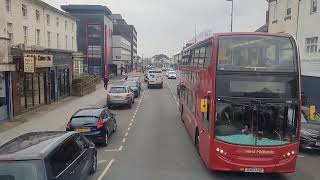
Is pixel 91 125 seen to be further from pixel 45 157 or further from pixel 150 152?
pixel 45 157

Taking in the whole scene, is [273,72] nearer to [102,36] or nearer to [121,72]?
[102,36]

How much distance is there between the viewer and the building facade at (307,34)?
25.7m

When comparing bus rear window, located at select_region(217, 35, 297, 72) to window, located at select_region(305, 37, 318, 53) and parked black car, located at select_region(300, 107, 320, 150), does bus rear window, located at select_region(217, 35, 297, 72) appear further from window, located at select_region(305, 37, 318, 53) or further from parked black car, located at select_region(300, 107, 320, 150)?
window, located at select_region(305, 37, 318, 53)

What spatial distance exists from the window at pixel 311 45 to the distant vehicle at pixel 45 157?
20499 mm

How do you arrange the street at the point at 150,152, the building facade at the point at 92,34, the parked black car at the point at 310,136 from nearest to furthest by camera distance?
the street at the point at 150,152, the parked black car at the point at 310,136, the building facade at the point at 92,34

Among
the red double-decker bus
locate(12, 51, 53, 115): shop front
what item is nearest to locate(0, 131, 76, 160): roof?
the red double-decker bus

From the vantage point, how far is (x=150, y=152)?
14344 mm

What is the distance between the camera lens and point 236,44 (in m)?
10.9

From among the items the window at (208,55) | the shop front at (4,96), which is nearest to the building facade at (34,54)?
the shop front at (4,96)

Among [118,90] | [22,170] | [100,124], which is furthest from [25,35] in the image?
[22,170]

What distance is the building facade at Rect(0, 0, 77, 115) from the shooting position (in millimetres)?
21859

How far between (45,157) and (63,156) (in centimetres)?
96

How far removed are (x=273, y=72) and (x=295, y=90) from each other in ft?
2.52

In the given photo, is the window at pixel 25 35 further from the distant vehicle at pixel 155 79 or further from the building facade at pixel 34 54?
the distant vehicle at pixel 155 79
